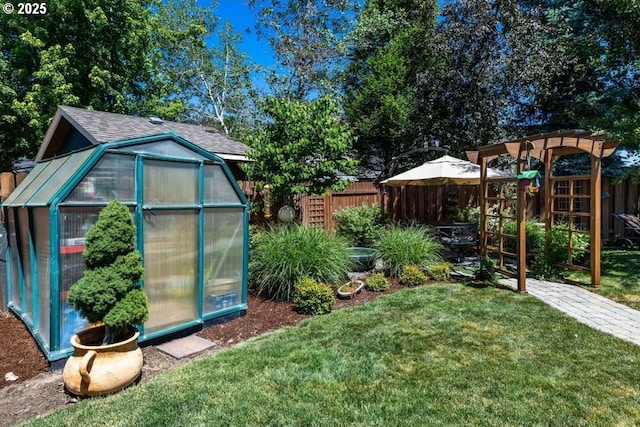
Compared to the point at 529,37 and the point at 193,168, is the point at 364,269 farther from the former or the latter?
the point at 529,37

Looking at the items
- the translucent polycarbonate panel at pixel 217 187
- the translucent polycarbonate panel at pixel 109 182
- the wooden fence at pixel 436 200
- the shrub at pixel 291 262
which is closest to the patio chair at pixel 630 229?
the wooden fence at pixel 436 200

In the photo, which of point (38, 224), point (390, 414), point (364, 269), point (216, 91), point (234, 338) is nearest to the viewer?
point (390, 414)

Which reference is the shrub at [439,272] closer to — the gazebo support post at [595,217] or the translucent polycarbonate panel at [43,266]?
the gazebo support post at [595,217]

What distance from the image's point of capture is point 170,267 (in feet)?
14.5

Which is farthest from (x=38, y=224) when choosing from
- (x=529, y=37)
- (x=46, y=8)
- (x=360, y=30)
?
(x=360, y=30)

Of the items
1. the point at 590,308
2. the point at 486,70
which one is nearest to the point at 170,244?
the point at 590,308

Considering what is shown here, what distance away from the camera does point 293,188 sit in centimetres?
757

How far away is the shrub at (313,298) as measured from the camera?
5.41 metres

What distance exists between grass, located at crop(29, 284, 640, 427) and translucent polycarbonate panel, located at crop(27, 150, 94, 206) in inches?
81.2

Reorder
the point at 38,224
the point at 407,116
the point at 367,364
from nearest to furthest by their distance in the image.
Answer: the point at 367,364 → the point at 38,224 → the point at 407,116

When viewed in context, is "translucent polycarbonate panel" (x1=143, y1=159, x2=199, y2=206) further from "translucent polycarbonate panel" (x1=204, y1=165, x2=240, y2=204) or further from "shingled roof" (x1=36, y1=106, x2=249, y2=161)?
"shingled roof" (x1=36, y1=106, x2=249, y2=161)

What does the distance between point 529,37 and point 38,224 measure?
1184 centimetres

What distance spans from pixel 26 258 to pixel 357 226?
6260 millimetres

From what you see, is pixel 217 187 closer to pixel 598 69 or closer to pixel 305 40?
pixel 598 69
